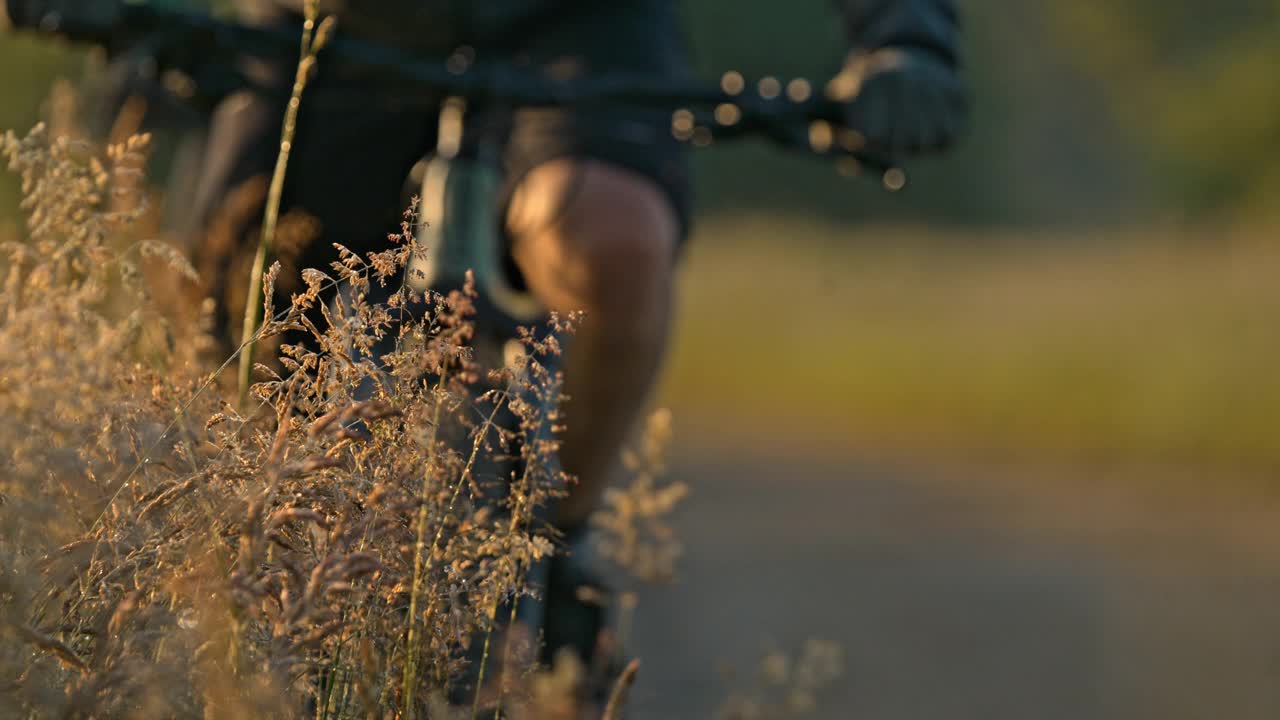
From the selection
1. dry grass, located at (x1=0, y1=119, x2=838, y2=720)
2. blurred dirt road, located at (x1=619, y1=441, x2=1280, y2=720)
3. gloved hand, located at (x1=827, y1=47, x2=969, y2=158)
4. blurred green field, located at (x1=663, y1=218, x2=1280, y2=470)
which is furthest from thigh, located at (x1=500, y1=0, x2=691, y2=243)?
blurred green field, located at (x1=663, y1=218, x2=1280, y2=470)

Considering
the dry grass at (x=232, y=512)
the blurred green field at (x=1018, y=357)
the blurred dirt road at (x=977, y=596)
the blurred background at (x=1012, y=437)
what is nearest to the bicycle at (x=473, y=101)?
the blurred background at (x=1012, y=437)

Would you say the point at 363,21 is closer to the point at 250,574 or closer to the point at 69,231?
the point at 69,231

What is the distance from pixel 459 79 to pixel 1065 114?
51.0 meters

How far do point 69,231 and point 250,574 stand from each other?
55cm

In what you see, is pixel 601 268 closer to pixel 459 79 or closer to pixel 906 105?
pixel 459 79

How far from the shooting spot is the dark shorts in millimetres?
2744

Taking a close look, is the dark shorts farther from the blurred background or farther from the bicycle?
the blurred background

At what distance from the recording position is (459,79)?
2629 mm

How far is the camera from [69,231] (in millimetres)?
1621

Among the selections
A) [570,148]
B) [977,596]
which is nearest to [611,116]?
[570,148]

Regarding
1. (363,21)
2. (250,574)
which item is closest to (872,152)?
(363,21)

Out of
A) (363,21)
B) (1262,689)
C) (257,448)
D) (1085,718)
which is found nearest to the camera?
(257,448)

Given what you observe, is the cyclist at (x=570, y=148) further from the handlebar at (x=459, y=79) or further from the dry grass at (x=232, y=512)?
the dry grass at (x=232, y=512)

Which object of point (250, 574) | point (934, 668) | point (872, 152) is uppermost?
point (872, 152)
